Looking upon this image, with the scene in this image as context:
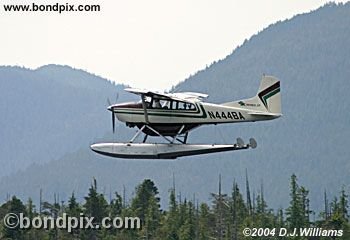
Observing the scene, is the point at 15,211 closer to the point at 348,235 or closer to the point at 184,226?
the point at 184,226

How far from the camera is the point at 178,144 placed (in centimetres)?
4003

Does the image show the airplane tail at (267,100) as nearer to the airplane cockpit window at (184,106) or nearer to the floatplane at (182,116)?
the floatplane at (182,116)

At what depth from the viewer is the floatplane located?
39375mm

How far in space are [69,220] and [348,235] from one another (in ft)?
53.9

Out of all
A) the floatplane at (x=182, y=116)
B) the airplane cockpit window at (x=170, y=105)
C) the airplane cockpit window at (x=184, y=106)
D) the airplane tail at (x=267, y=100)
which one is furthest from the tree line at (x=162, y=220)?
the airplane tail at (x=267, y=100)

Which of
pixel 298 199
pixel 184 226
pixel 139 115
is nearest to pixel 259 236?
pixel 184 226

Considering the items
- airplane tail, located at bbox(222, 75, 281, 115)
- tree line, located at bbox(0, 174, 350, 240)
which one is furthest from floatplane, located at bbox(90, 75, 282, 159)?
tree line, located at bbox(0, 174, 350, 240)

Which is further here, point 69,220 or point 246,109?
point 69,220

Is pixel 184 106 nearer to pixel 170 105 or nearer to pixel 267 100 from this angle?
pixel 170 105

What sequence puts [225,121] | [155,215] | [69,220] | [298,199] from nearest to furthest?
1. [225,121]
2. [69,220]
3. [155,215]
4. [298,199]

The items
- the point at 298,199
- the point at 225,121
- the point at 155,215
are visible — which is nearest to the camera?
the point at 225,121

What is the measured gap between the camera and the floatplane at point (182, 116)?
129 ft

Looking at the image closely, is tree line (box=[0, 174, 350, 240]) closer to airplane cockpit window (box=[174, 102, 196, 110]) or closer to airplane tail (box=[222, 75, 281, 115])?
airplane cockpit window (box=[174, 102, 196, 110])

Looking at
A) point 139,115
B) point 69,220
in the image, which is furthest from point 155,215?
point 139,115
